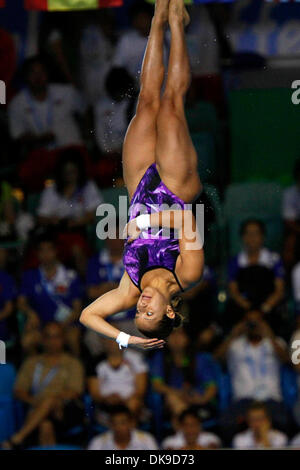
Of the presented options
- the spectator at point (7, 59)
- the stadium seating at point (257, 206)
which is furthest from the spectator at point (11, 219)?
the stadium seating at point (257, 206)

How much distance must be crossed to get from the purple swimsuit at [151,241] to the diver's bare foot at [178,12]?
0.70m

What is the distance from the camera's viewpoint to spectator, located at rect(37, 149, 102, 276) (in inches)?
229

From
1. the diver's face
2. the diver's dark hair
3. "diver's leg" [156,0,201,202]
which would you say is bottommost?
the diver's dark hair

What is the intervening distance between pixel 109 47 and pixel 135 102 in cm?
161

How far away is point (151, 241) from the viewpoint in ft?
13.9

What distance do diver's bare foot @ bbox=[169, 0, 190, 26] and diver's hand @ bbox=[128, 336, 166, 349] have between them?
4.81 ft

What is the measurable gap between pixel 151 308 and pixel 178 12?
137cm

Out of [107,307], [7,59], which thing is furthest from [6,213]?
[107,307]

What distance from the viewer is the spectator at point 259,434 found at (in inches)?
214

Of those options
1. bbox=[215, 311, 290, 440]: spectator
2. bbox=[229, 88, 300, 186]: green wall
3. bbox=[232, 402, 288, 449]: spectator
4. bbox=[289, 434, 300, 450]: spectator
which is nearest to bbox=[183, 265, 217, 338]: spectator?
bbox=[215, 311, 290, 440]: spectator

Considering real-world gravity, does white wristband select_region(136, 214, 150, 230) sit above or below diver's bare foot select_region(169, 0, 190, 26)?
below

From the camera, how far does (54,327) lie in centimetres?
581

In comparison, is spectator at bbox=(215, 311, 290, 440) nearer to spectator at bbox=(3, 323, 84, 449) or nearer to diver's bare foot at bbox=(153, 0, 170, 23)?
spectator at bbox=(3, 323, 84, 449)

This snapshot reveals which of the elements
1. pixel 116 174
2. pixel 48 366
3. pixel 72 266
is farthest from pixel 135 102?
pixel 48 366
